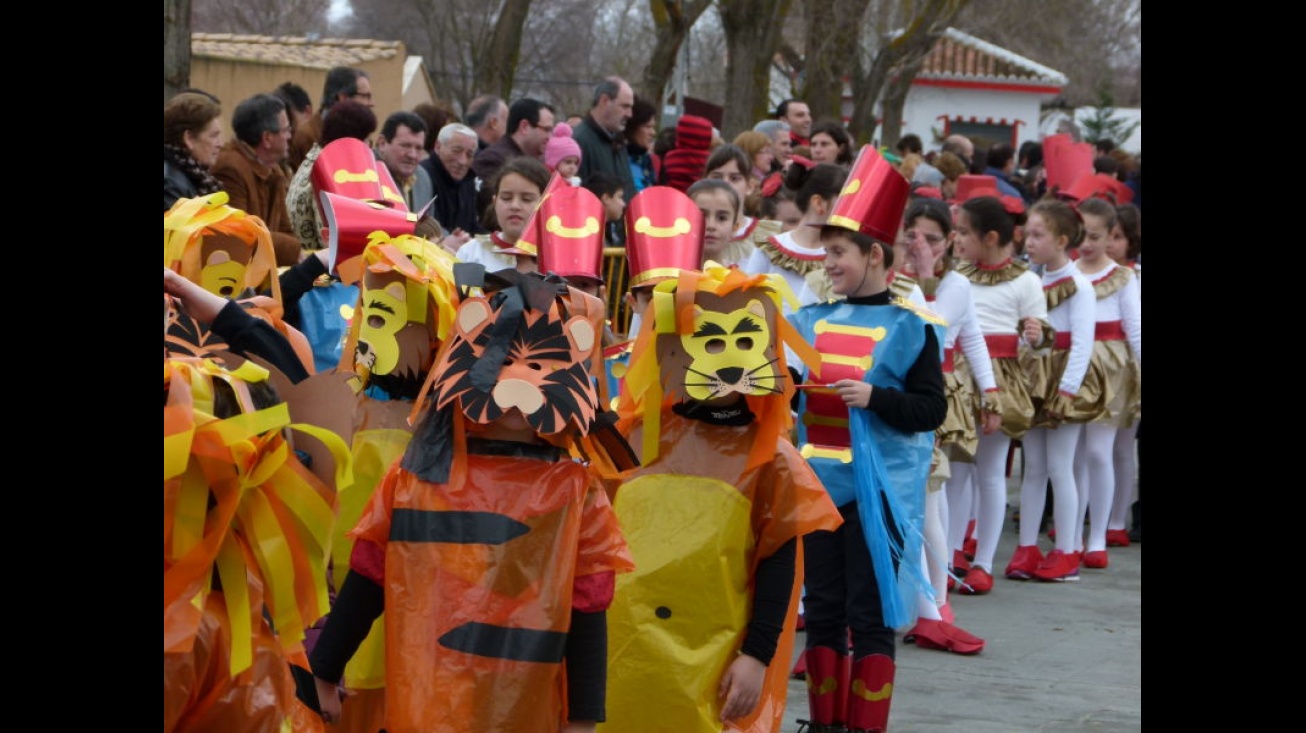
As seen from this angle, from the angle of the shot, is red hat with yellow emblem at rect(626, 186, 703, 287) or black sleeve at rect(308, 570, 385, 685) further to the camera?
red hat with yellow emblem at rect(626, 186, 703, 287)

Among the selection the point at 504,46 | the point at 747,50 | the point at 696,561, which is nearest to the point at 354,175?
the point at 696,561

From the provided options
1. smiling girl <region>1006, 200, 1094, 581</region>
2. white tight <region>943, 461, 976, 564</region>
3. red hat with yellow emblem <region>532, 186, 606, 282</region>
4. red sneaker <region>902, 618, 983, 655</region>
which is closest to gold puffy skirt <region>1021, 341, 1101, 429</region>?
smiling girl <region>1006, 200, 1094, 581</region>

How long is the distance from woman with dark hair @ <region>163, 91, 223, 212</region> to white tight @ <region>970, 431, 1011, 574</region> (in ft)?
14.0

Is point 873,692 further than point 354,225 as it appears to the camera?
Yes

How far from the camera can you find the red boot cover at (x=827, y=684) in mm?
6051

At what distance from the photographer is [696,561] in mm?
4680

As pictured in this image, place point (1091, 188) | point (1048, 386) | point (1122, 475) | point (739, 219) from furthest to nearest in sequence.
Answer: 1. point (1091, 188)
2. point (1122, 475)
3. point (1048, 386)
4. point (739, 219)

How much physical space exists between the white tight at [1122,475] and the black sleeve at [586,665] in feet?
24.7

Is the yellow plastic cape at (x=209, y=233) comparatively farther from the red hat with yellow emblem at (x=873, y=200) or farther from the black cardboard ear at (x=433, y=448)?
the red hat with yellow emblem at (x=873, y=200)

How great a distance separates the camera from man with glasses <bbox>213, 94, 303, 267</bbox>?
320 inches

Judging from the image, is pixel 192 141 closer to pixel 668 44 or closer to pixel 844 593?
pixel 844 593

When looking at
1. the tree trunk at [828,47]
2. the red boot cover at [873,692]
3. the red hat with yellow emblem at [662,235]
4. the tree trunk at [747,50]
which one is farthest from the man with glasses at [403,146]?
the tree trunk at [828,47]

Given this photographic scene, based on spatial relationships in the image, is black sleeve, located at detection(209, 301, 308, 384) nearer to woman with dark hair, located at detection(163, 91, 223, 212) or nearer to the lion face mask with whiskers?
the lion face mask with whiskers

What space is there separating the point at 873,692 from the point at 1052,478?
159 inches
